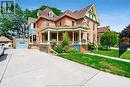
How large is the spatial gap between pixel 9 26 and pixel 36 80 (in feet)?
161

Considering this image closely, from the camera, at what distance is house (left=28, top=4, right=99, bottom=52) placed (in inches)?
1165

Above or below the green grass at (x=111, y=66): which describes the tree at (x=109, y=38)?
above

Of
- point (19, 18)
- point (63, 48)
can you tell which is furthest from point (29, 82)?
point (19, 18)

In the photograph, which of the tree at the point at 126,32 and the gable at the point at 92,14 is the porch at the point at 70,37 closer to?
the gable at the point at 92,14

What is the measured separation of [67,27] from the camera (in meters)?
29.4

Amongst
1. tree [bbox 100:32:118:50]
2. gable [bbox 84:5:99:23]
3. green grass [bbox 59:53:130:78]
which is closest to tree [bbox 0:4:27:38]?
gable [bbox 84:5:99:23]

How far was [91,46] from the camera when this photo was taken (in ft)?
93.5

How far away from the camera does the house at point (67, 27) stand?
29584mm

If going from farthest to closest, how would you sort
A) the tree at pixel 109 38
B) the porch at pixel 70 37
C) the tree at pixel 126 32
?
1. the tree at pixel 126 32
2. the tree at pixel 109 38
3. the porch at pixel 70 37

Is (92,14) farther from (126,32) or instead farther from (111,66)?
(111,66)

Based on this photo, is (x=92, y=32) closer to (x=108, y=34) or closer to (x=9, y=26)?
(x=108, y=34)

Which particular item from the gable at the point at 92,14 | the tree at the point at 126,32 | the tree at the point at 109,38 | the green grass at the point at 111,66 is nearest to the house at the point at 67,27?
the gable at the point at 92,14

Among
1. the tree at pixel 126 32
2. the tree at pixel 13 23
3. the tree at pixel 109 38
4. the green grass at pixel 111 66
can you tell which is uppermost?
the tree at pixel 13 23

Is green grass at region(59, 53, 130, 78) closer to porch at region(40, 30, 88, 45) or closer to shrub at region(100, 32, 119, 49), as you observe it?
porch at region(40, 30, 88, 45)
